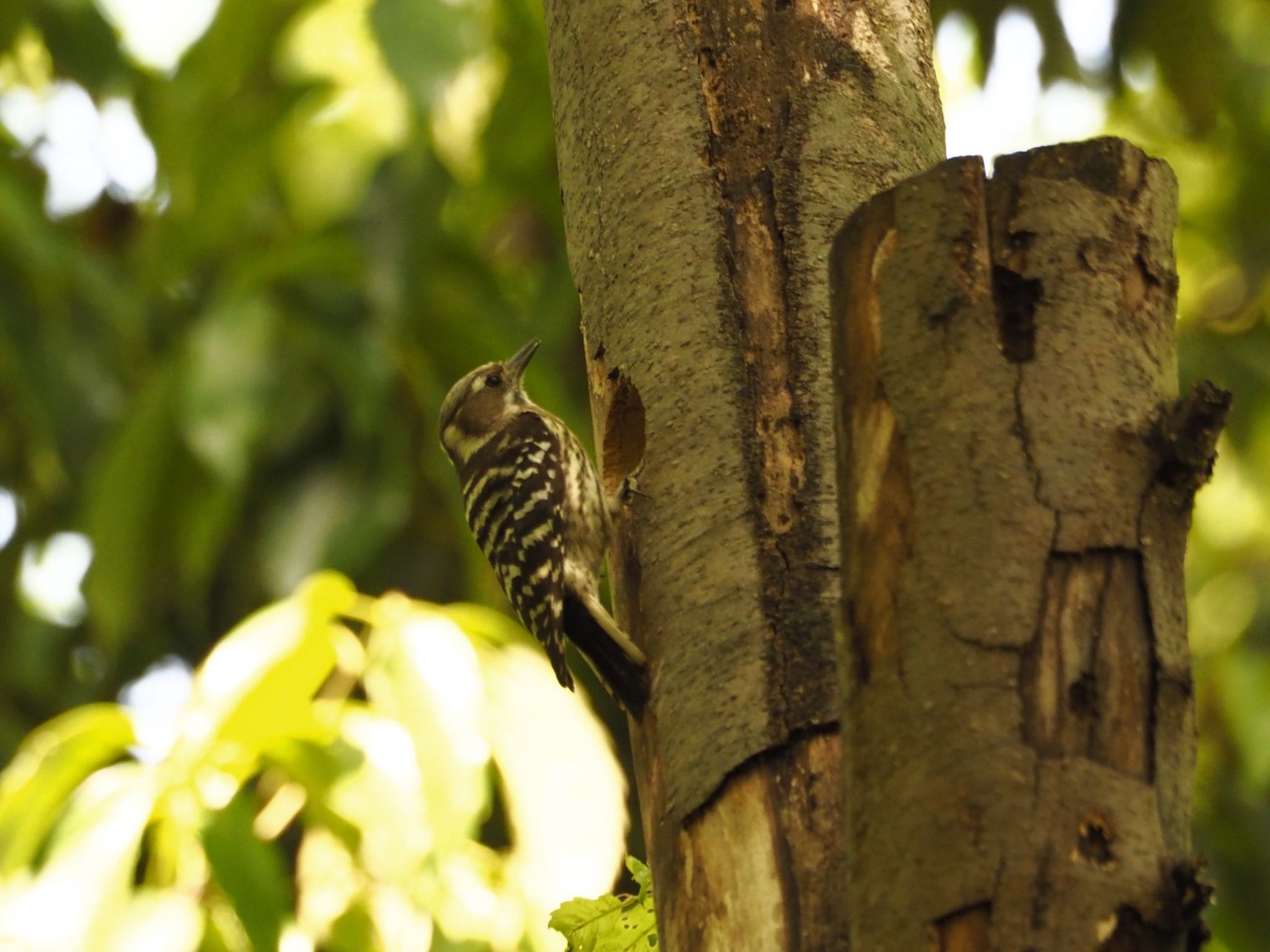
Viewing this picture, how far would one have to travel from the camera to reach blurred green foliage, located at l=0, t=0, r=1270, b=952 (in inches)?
205

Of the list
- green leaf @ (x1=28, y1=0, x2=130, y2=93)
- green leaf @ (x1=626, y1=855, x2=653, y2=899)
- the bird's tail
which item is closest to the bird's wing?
the bird's tail

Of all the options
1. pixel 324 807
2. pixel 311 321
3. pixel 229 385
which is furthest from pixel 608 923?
pixel 311 321

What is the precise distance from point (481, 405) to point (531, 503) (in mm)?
746

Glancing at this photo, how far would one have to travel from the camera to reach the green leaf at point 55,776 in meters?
3.58

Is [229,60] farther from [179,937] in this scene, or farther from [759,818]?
[759,818]

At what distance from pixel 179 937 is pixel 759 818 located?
1624 millimetres

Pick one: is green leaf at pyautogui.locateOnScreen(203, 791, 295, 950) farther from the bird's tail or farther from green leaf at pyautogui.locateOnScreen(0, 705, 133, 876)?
the bird's tail

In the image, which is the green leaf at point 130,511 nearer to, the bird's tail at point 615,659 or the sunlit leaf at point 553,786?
the sunlit leaf at point 553,786

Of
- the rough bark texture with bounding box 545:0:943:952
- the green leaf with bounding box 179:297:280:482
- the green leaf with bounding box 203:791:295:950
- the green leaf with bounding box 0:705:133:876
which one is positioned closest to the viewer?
the rough bark texture with bounding box 545:0:943:952

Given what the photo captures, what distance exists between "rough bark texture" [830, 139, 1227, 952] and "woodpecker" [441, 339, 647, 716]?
1572 millimetres

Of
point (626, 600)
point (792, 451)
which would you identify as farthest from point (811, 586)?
point (626, 600)

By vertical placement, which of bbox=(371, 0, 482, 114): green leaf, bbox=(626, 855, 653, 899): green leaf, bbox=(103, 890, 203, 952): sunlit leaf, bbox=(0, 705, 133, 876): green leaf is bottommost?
bbox=(626, 855, 653, 899): green leaf

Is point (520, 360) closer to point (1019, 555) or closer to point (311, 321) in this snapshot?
point (311, 321)

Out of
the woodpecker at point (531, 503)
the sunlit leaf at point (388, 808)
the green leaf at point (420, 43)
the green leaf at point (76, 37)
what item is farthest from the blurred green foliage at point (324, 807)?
the green leaf at point (76, 37)
